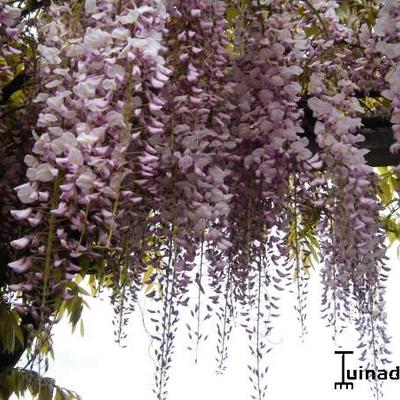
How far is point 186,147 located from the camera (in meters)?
1.22

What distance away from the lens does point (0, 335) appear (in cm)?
199

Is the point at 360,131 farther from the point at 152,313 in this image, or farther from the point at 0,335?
the point at 0,335

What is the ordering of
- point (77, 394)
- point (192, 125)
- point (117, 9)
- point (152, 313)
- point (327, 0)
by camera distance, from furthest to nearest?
point (77, 394), point (327, 0), point (152, 313), point (192, 125), point (117, 9)

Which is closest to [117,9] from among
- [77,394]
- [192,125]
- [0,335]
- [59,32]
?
[59,32]

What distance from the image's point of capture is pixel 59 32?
1220 millimetres

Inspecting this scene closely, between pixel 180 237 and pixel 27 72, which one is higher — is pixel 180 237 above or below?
below

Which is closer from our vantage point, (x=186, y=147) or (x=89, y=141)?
(x=89, y=141)

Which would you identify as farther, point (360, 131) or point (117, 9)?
point (360, 131)

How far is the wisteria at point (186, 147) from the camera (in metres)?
1.04

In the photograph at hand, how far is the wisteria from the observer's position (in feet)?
3.41

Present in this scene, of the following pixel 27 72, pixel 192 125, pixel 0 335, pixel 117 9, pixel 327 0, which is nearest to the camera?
pixel 117 9

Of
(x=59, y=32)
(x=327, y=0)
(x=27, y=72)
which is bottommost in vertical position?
(x=59, y=32)

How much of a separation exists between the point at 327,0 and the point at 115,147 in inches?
28.4

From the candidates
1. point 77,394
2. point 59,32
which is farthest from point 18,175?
point 77,394
